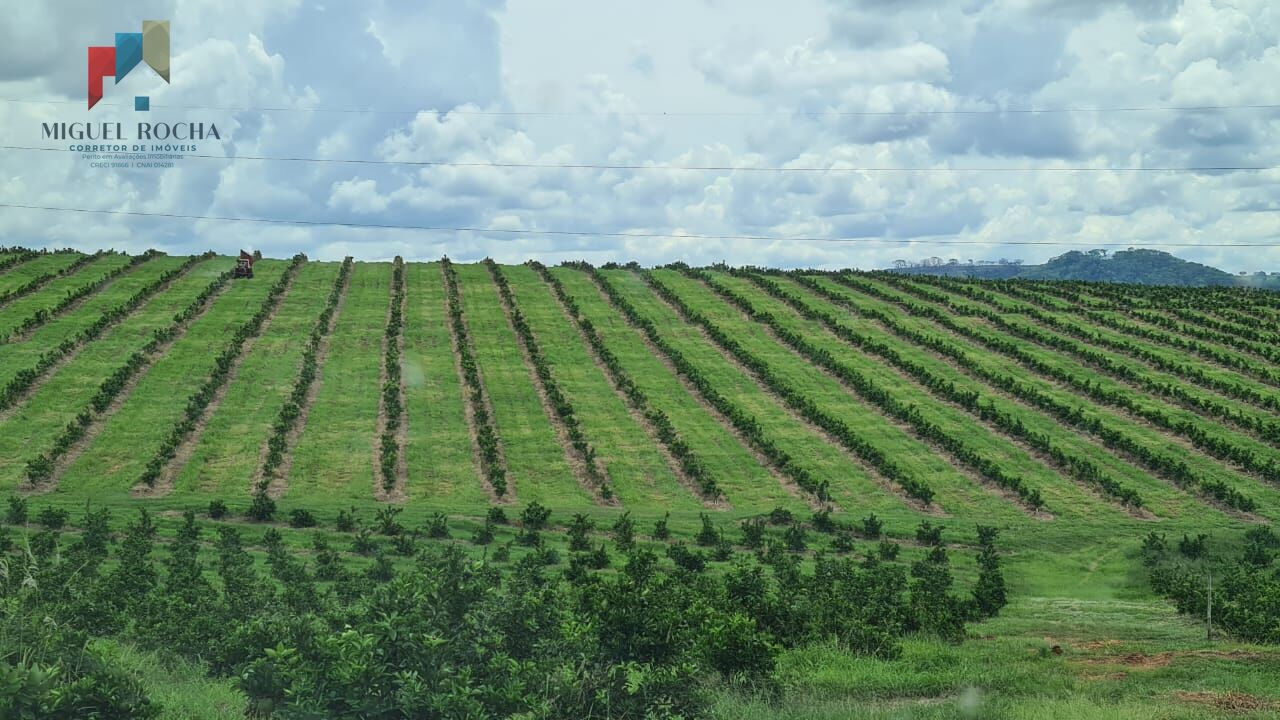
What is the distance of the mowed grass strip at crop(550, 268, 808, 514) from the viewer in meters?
45.4

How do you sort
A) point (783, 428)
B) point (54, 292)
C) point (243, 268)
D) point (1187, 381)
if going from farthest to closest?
point (243, 268) < point (54, 292) < point (1187, 381) < point (783, 428)

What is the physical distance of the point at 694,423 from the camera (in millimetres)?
55188

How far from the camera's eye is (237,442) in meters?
49.4

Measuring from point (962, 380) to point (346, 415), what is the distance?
38.0 m

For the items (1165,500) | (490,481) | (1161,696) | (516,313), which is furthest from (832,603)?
(516,313)

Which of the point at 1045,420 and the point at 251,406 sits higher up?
the point at 1045,420

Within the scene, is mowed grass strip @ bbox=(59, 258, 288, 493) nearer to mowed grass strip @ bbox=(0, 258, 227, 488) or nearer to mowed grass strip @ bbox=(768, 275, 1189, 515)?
mowed grass strip @ bbox=(0, 258, 227, 488)

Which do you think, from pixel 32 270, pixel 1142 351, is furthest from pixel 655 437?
pixel 32 270

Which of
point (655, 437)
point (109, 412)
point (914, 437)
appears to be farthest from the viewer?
point (914, 437)

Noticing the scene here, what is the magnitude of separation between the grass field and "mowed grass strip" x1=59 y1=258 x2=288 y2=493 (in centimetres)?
20

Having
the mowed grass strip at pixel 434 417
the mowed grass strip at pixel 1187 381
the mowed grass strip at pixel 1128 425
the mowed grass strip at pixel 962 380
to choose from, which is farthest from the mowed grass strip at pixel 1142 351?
the mowed grass strip at pixel 434 417

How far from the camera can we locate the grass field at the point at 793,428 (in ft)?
62.5

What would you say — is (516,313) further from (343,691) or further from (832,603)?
(343,691)

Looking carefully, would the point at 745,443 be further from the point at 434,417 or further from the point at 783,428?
the point at 434,417
